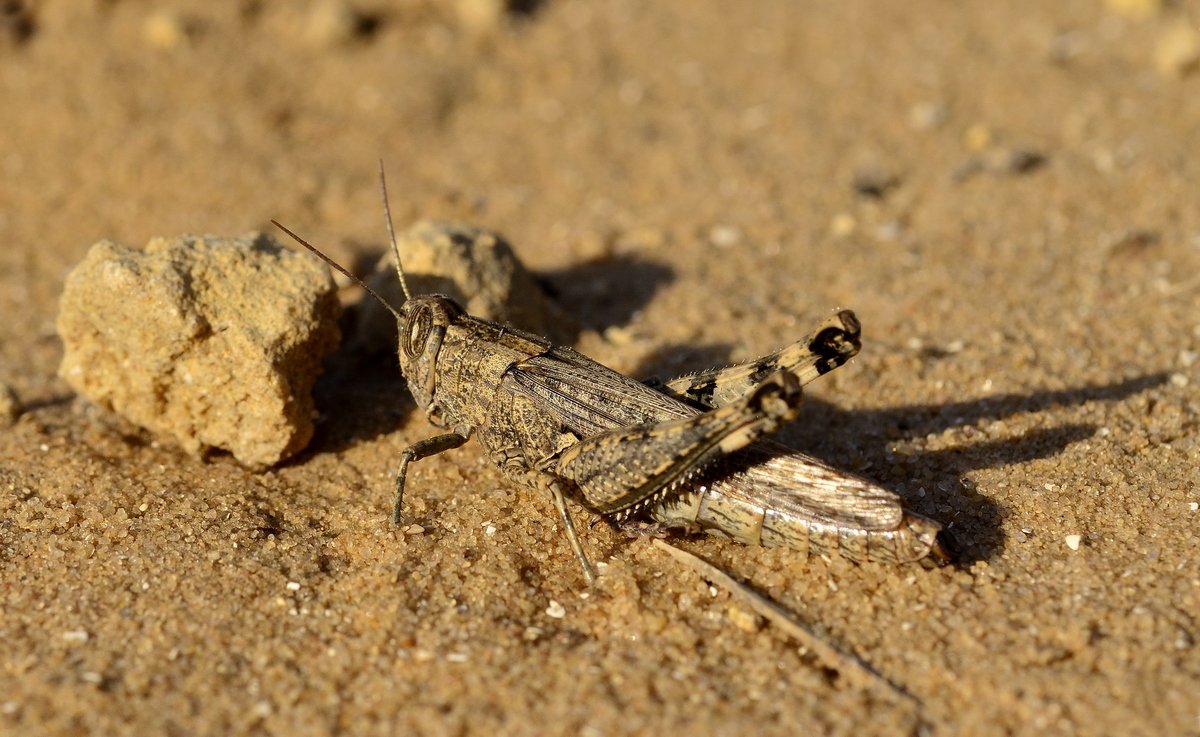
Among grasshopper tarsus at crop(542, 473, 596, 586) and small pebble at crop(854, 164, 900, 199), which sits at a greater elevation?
small pebble at crop(854, 164, 900, 199)

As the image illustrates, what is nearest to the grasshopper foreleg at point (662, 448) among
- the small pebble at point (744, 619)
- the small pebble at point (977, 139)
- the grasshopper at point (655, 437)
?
the grasshopper at point (655, 437)

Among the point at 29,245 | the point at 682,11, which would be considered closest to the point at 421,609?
the point at 29,245

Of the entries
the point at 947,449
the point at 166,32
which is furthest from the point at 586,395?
the point at 166,32

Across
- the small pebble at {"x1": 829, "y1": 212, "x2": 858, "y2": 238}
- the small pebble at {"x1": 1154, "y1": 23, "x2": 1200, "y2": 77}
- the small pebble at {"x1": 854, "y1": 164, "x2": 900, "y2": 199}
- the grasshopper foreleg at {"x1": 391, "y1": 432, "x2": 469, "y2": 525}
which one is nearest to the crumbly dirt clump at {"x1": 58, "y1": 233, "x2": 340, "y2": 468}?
the grasshopper foreleg at {"x1": 391, "y1": 432, "x2": 469, "y2": 525}

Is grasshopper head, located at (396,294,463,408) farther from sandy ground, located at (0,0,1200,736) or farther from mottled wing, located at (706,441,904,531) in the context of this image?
mottled wing, located at (706,441,904,531)

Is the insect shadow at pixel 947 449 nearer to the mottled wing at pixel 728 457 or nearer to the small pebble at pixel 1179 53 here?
the mottled wing at pixel 728 457

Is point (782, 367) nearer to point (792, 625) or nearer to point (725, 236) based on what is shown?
point (792, 625)

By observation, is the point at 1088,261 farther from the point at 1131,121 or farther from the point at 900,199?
the point at 1131,121

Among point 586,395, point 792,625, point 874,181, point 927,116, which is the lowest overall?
point 792,625
